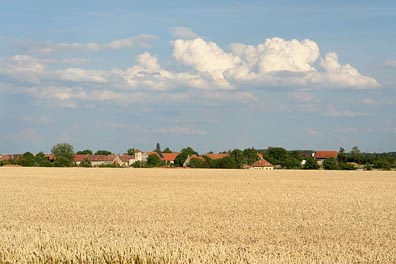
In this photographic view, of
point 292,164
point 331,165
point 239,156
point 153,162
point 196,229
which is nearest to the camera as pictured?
point 196,229

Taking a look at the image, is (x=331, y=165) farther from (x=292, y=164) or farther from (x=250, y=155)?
(x=250, y=155)

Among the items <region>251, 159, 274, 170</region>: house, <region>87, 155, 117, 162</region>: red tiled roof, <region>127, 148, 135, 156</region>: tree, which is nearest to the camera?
<region>251, 159, 274, 170</region>: house

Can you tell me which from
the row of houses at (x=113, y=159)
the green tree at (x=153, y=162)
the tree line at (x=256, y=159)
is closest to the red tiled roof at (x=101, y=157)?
the row of houses at (x=113, y=159)

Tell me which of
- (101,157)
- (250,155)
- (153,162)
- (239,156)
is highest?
(101,157)

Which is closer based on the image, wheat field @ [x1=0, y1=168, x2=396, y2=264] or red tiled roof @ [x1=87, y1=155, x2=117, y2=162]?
wheat field @ [x1=0, y1=168, x2=396, y2=264]

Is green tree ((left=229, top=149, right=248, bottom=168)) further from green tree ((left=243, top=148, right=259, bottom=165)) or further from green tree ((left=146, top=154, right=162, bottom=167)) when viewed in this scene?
green tree ((left=146, top=154, right=162, bottom=167))

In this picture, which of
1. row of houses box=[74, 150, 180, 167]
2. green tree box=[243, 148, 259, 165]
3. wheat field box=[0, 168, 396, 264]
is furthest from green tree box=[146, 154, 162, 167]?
wheat field box=[0, 168, 396, 264]

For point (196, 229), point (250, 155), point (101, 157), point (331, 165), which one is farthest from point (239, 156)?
point (196, 229)

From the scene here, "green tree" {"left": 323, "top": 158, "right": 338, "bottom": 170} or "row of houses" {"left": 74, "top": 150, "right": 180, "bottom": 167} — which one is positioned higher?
"row of houses" {"left": 74, "top": 150, "right": 180, "bottom": 167}

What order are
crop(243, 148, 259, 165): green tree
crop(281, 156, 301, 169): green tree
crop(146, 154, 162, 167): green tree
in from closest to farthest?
crop(281, 156, 301, 169): green tree
crop(146, 154, 162, 167): green tree
crop(243, 148, 259, 165): green tree

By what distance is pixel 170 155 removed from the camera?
170 metres

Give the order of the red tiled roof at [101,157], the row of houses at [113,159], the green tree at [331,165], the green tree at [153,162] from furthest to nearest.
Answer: the red tiled roof at [101,157]
the row of houses at [113,159]
the green tree at [153,162]
the green tree at [331,165]

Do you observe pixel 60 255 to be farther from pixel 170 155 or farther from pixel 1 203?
pixel 170 155

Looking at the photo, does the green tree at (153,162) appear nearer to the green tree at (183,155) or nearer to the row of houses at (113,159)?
the green tree at (183,155)
